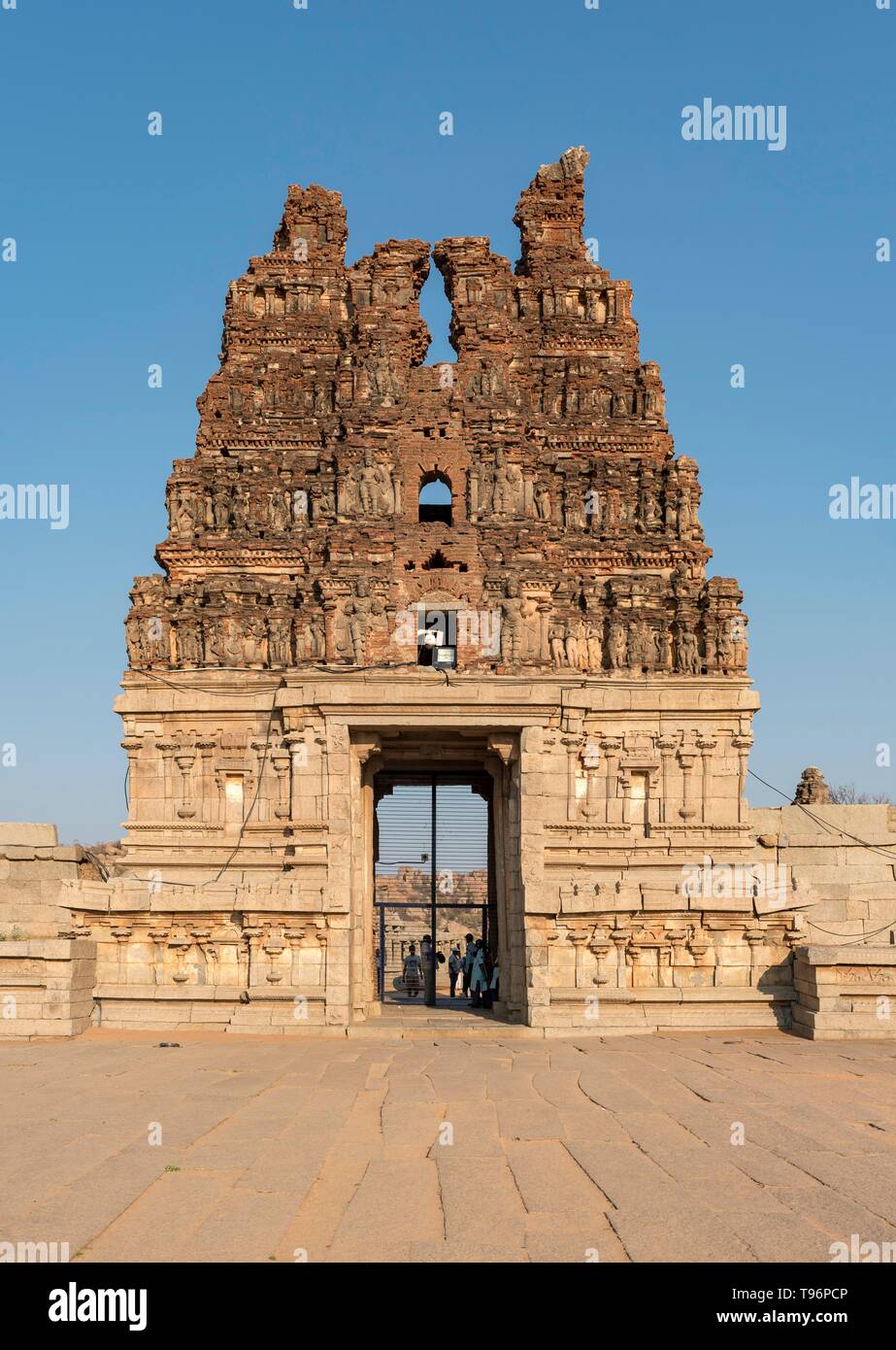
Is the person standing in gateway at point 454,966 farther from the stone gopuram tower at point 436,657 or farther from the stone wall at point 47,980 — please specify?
the stone wall at point 47,980

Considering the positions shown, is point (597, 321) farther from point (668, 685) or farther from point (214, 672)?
point (214, 672)

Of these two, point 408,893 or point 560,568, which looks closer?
point 560,568

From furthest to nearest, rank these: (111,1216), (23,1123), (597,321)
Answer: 1. (597,321)
2. (23,1123)
3. (111,1216)

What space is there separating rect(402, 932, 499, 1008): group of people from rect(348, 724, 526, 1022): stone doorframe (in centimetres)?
116

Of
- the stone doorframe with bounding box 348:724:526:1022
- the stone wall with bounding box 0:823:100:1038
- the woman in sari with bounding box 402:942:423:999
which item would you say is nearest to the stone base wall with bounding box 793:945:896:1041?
the stone doorframe with bounding box 348:724:526:1022

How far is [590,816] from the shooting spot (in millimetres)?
24703

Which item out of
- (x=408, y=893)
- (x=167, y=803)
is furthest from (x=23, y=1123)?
(x=408, y=893)

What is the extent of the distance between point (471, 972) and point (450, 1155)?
47.9 feet

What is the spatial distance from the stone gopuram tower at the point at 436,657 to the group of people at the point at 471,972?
1.93m

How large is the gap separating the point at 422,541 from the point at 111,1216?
1812 centimetres

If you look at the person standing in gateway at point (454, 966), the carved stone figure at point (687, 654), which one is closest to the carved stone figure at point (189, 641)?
the person standing in gateway at point (454, 966)

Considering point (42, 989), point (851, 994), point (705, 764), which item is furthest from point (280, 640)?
point (851, 994)

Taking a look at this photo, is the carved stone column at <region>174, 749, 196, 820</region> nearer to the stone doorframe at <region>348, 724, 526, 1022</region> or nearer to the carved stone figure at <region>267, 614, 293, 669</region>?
the carved stone figure at <region>267, 614, 293, 669</region>

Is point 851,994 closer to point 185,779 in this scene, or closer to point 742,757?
point 742,757
